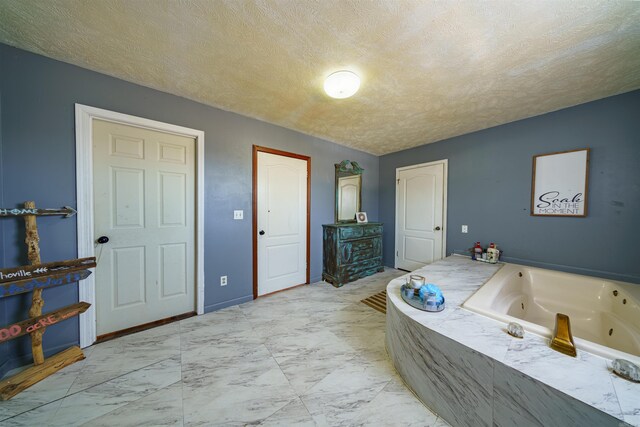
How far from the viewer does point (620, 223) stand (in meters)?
1.94

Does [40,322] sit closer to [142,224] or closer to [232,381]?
[142,224]

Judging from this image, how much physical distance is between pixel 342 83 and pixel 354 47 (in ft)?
0.92

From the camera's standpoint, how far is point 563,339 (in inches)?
41.4

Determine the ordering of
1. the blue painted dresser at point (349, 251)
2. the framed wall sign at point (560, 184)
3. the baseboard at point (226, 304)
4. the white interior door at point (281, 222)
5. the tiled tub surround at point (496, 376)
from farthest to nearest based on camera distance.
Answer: the blue painted dresser at point (349, 251) → the white interior door at point (281, 222) → the baseboard at point (226, 304) → the framed wall sign at point (560, 184) → the tiled tub surround at point (496, 376)

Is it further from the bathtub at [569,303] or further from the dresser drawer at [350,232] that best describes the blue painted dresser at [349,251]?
the bathtub at [569,303]

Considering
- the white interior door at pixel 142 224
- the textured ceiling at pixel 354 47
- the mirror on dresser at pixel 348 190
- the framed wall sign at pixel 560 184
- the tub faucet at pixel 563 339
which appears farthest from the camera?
the mirror on dresser at pixel 348 190

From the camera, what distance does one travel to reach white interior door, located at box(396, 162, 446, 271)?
129 inches

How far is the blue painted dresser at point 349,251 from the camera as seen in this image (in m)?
3.08

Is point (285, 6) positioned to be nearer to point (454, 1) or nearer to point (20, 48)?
point (454, 1)

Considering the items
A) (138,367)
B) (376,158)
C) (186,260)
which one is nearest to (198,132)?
(186,260)

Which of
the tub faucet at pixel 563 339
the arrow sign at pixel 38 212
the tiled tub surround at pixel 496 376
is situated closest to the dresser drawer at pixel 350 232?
the tiled tub surround at pixel 496 376

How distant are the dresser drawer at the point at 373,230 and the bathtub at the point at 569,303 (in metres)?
1.68

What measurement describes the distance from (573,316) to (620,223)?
3.19ft

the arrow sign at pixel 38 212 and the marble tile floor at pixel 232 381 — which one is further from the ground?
the arrow sign at pixel 38 212
